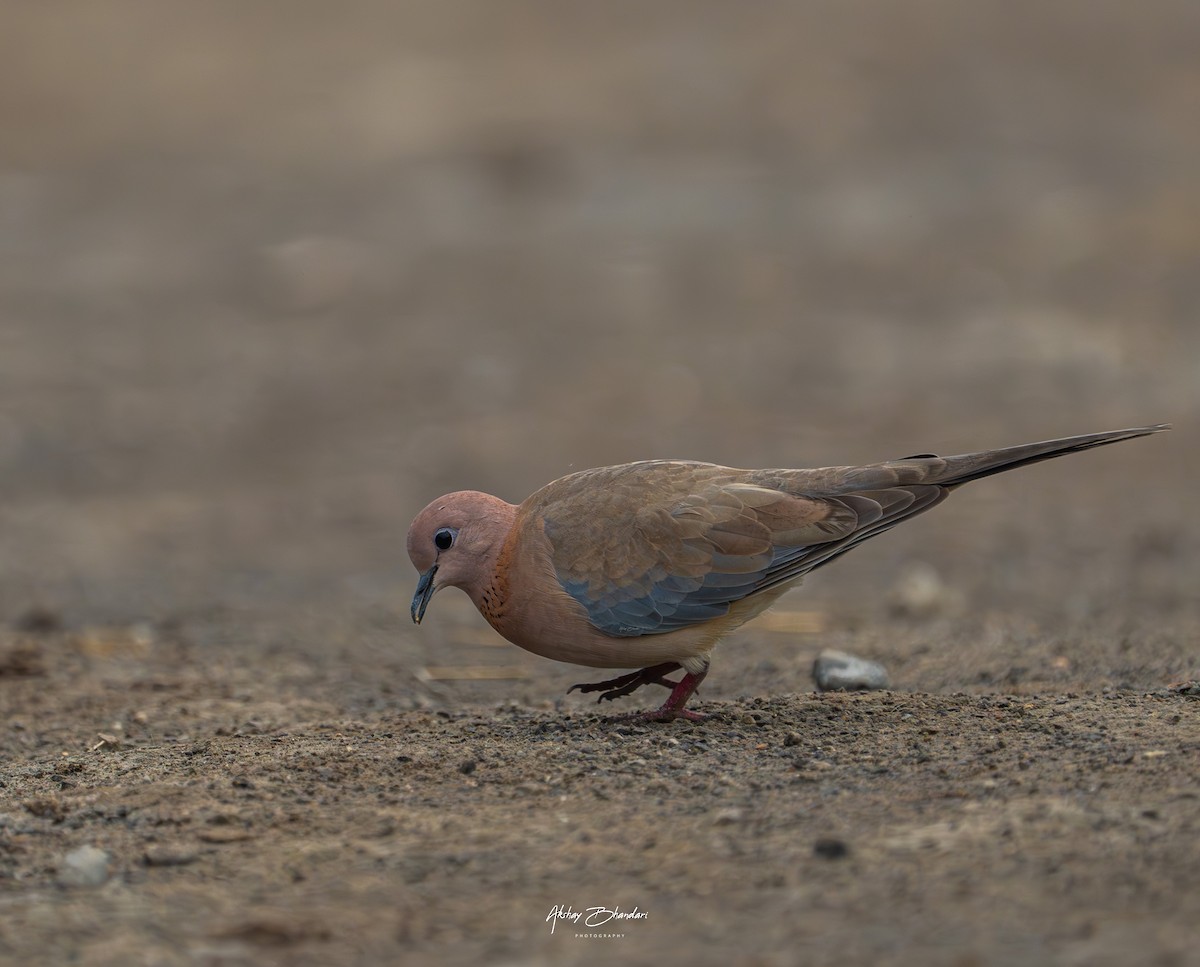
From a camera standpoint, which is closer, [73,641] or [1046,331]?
[73,641]

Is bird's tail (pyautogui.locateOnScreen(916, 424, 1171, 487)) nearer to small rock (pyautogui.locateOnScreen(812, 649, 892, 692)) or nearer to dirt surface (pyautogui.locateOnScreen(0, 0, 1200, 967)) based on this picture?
dirt surface (pyautogui.locateOnScreen(0, 0, 1200, 967))

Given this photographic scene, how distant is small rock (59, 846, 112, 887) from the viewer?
4.62 m

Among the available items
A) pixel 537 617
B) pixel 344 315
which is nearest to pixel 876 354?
pixel 344 315

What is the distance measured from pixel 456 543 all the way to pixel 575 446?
6476 millimetres

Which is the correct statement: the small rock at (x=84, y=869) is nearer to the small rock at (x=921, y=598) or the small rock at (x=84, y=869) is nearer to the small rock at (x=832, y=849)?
the small rock at (x=832, y=849)

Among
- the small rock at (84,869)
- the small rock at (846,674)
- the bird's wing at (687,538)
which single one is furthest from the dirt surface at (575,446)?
the bird's wing at (687,538)

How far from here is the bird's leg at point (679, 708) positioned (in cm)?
605

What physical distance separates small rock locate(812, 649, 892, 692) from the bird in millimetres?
836

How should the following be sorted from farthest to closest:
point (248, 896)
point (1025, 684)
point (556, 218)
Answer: point (556, 218) → point (1025, 684) → point (248, 896)

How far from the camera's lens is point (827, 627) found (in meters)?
8.96

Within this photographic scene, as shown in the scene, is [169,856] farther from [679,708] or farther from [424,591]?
[679,708]

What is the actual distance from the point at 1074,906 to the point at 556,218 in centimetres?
1393

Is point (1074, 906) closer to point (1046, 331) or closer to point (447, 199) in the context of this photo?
point (1046, 331)

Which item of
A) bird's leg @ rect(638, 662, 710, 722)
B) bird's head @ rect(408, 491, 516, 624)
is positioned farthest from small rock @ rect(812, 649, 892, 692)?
bird's head @ rect(408, 491, 516, 624)
